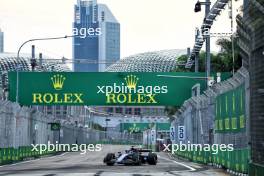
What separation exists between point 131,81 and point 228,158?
85.1 ft

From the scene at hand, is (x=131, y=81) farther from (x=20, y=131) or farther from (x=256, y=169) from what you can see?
(x=256, y=169)

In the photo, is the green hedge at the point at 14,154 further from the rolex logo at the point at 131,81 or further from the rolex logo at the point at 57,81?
the rolex logo at the point at 131,81

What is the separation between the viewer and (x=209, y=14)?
43.5m

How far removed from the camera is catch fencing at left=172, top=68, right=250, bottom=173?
2258 centimetres

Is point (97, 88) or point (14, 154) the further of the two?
point (97, 88)

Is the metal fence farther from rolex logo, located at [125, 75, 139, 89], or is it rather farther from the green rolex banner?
rolex logo, located at [125, 75, 139, 89]

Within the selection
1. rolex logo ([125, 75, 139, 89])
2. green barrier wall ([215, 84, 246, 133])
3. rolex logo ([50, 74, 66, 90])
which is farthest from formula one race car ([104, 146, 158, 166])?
rolex logo ([50, 74, 66, 90])

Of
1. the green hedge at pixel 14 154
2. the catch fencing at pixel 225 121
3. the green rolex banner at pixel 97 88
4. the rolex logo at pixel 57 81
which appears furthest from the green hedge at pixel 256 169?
the rolex logo at pixel 57 81

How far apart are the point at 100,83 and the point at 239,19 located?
40393mm

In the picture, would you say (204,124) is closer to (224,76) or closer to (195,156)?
(195,156)

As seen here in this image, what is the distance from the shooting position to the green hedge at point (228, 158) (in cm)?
2233

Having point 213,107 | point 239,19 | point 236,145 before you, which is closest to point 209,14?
point 213,107

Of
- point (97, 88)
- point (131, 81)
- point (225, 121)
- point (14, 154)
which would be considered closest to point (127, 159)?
point (225, 121)

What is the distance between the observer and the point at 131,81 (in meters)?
53.0
